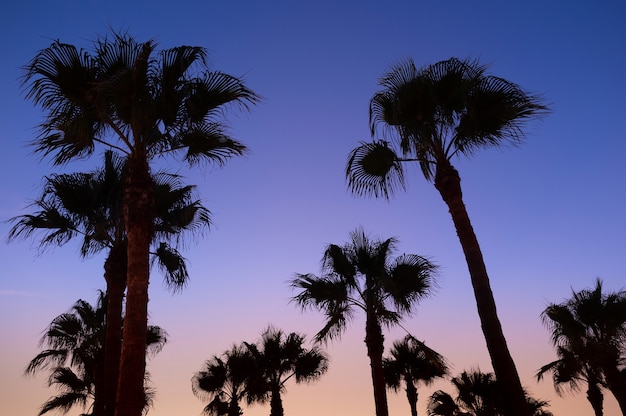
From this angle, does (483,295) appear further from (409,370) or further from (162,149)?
(409,370)

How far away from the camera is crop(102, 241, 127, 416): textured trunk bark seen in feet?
47.6

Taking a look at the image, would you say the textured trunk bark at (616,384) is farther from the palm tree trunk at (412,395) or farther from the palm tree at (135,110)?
the palm tree at (135,110)

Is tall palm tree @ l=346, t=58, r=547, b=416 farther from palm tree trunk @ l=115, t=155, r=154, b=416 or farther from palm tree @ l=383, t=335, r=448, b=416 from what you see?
palm tree @ l=383, t=335, r=448, b=416

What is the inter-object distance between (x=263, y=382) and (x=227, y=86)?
55.2ft

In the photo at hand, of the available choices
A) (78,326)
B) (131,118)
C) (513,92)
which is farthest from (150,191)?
(78,326)

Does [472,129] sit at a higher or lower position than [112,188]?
lower

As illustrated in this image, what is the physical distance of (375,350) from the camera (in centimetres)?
1803

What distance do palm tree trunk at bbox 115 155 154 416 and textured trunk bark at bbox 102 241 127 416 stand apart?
5288 millimetres

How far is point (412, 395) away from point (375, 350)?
9.09 meters

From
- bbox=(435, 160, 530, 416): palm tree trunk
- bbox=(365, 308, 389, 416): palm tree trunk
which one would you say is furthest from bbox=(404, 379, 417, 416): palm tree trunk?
bbox=(435, 160, 530, 416): palm tree trunk

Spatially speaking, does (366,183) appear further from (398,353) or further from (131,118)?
(398,353)

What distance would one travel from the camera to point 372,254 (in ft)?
61.9

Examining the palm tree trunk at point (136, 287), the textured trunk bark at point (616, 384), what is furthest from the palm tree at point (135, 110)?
the textured trunk bark at point (616, 384)

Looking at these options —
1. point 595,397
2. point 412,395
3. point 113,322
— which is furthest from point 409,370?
point 113,322
